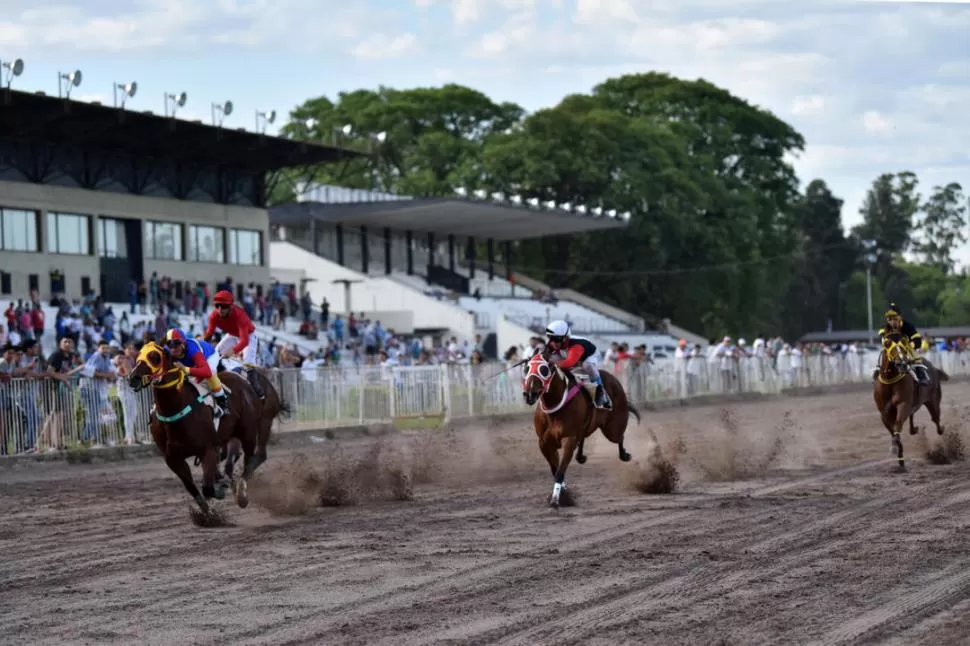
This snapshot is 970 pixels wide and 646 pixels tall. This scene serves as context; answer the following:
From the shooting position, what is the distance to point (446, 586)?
375 inches

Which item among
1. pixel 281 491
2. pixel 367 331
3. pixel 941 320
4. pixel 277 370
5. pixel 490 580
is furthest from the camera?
pixel 941 320

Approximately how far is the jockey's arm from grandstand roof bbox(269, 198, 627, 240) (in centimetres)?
4087

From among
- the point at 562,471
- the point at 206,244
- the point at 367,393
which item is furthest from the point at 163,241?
the point at 562,471

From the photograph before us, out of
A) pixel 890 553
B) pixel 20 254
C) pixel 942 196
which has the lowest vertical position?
pixel 890 553

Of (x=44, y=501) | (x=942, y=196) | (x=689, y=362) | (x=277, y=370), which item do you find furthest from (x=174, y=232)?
(x=942, y=196)

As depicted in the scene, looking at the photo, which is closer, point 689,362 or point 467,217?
point 689,362

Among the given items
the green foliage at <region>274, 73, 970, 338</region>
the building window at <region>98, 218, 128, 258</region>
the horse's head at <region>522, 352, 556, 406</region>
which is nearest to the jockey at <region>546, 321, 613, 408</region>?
the horse's head at <region>522, 352, 556, 406</region>

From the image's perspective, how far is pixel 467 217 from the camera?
59.8 meters

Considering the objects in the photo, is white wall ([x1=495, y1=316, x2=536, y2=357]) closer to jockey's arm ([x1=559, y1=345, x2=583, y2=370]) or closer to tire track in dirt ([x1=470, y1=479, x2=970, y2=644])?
jockey's arm ([x1=559, y1=345, x2=583, y2=370])

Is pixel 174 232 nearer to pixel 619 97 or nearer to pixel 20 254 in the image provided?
pixel 20 254

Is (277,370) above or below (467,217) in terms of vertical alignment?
below

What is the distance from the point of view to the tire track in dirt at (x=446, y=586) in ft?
26.5

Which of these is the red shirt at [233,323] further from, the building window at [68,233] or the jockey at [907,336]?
the building window at [68,233]

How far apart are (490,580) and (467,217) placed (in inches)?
1989
